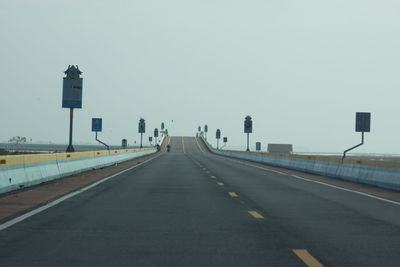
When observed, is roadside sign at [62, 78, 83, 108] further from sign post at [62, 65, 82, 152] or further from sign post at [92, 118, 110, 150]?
sign post at [92, 118, 110, 150]

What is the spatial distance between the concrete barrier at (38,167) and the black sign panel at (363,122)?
47.6 feet

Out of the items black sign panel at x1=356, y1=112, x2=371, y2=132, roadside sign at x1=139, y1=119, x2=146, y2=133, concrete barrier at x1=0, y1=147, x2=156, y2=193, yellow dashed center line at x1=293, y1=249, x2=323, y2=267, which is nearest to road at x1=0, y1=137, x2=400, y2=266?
yellow dashed center line at x1=293, y1=249, x2=323, y2=267

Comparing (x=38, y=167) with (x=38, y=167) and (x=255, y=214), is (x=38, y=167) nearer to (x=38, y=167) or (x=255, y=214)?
(x=38, y=167)

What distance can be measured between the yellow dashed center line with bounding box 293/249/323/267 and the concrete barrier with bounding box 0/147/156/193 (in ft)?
33.6

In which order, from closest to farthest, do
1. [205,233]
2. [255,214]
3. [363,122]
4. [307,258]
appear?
[307,258] < [205,233] < [255,214] < [363,122]

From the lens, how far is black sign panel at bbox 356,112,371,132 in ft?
110

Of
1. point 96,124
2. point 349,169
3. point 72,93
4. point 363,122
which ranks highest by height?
point 72,93

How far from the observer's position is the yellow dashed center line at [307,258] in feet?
24.1

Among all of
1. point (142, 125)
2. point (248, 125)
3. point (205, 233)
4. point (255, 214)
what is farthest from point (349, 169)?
point (142, 125)

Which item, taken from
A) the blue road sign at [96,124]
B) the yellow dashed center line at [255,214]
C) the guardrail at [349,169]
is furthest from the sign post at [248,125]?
the yellow dashed center line at [255,214]

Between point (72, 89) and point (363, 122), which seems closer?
point (363, 122)

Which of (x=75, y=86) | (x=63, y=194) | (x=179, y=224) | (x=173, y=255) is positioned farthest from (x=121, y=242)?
(x=75, y=86)

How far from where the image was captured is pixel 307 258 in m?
7.74

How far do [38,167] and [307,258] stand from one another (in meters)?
14.6
